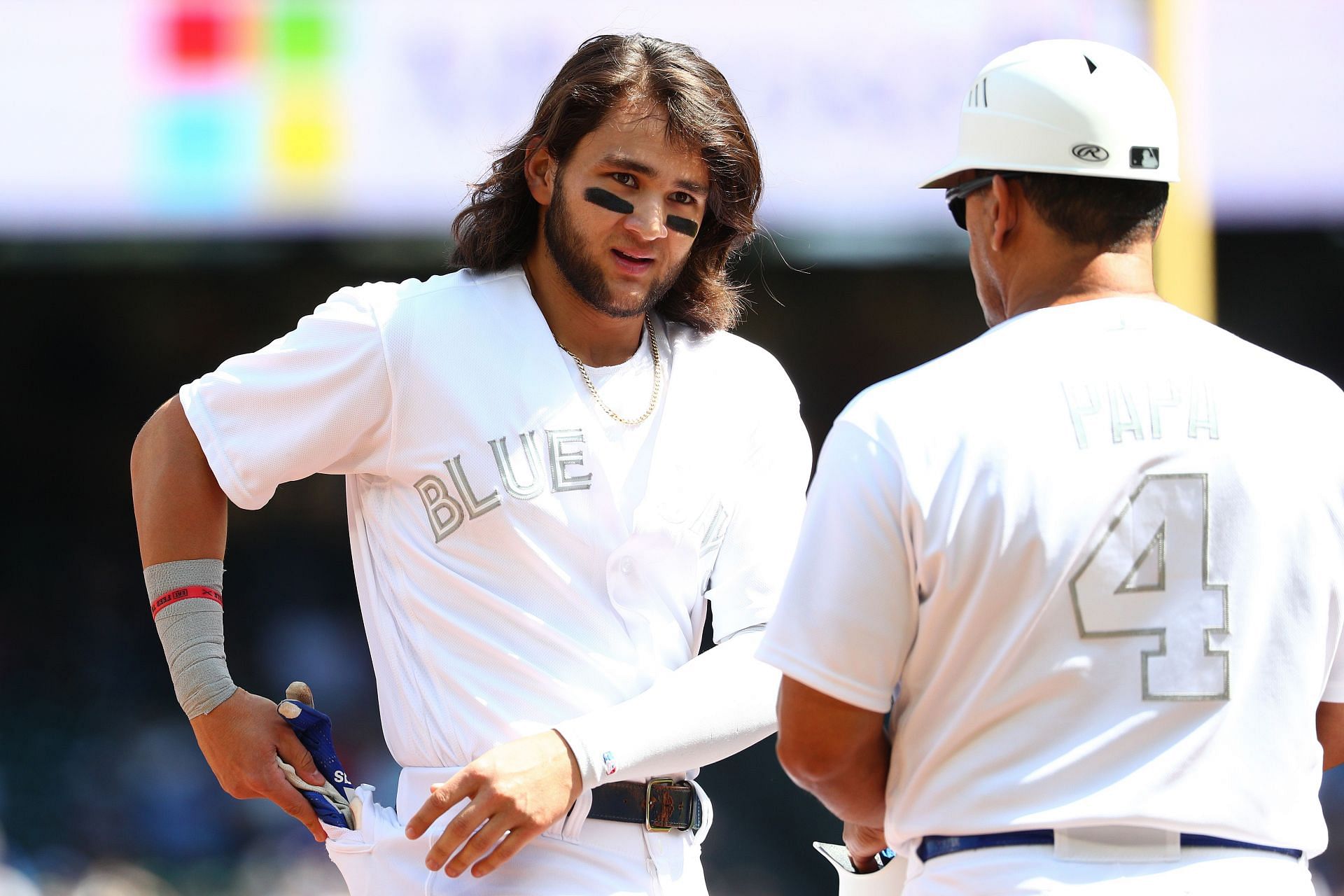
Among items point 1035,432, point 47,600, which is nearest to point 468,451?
point 1035,432

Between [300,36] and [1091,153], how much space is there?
4.35 meters

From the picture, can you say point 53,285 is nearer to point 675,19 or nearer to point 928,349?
point 675,19

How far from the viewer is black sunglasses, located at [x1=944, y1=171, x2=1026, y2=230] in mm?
1899

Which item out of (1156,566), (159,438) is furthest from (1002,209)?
(159,438)

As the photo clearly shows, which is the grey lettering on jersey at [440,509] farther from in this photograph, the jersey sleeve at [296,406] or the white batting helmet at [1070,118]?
the white batting helmet at [1070,118]

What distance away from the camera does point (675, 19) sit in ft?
18.3

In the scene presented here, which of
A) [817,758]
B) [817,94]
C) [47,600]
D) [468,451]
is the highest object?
[817,94]

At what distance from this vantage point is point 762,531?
250 centimetres

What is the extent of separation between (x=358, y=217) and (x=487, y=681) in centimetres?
360

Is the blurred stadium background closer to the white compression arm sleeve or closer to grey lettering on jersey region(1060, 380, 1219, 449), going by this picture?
the white compression arm sleeve

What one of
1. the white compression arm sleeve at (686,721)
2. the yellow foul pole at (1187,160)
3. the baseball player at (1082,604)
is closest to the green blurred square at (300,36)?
the yellow foul pole at (1187,160)

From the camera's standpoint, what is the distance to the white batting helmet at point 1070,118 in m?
1.86

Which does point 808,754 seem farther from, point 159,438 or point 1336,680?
point 159,438

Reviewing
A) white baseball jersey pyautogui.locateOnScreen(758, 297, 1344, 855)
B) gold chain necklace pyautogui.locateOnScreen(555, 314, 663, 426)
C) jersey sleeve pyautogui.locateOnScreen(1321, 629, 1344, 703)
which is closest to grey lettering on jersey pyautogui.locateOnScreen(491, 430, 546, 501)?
gold chain necklace pyautogui.locateOnScreen(555, 314, 663, 426)
